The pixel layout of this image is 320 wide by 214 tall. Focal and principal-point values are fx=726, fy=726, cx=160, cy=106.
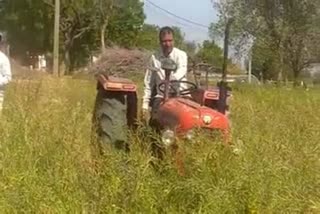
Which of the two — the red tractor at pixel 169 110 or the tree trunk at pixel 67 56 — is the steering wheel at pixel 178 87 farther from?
the tree trunk at pixel 67 56

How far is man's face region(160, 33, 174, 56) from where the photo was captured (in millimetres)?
7344

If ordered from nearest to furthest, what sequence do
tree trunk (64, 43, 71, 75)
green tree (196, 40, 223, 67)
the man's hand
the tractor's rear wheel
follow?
the tractor's rear wheel, the man's hand, green tree (196, 40, 223, 67), tree trunk (64, 43, 71, 75)

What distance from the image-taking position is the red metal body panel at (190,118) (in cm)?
587

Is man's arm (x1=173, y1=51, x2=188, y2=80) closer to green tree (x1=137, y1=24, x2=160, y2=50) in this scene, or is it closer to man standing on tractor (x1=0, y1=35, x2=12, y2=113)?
man standing on tractor (x1=0, y1=35, x2=12, y2=113)

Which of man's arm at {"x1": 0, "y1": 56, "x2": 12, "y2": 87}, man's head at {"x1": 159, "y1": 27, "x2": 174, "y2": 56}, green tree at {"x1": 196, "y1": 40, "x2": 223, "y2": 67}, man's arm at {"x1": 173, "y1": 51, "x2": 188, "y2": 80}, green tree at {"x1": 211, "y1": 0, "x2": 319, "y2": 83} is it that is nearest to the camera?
man's head at {"x1": 159, "y1": 27, "x2": 174, "y2": 56}

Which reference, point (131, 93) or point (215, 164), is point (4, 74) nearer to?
point (131, 93)

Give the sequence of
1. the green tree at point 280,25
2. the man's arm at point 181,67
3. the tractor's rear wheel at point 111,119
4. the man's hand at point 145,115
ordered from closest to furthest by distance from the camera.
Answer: the tractor's rear wheel at point 111,119, the man's hand at point 145,115, the man's arm at point 181,67, the green tree at point 280,25

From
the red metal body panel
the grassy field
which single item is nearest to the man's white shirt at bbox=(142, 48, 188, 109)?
the red metal body panel

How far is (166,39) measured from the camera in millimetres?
7344

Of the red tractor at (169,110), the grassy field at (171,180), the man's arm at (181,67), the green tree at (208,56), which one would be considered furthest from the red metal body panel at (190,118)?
the green tree at (208,56)

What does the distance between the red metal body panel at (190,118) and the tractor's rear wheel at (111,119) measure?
67 cm

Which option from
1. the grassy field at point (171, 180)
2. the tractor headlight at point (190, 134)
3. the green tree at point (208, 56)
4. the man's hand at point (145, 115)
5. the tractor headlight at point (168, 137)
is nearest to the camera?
the grassy field at point (171, 180)

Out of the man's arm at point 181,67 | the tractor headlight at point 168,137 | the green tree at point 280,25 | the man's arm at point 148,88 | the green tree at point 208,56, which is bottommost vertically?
the tractor headlight at point 168,137

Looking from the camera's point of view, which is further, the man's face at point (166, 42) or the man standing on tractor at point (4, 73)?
the man standing on tractor at point (4, 73)
